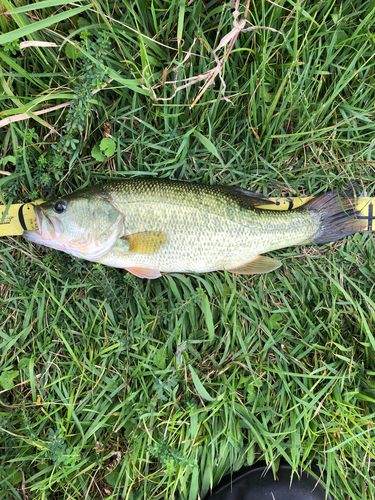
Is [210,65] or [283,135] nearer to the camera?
[210,65]

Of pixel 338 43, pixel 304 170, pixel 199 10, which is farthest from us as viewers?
pixel 304 170

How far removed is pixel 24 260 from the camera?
8.63 feet

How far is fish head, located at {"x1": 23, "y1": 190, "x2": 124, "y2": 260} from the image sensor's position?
235 centimetres

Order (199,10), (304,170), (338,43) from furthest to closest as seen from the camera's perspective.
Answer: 1. (304,170)
2. (338,43)
3. (199,10)

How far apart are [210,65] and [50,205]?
5.95 feet

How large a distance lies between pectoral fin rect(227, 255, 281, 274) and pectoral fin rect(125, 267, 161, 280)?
665 mm

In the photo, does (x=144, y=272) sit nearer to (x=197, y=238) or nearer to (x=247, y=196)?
(x=197, y=238)

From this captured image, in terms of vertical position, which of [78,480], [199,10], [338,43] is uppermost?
[199,10]

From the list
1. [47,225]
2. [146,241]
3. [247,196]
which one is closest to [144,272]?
[146,241]

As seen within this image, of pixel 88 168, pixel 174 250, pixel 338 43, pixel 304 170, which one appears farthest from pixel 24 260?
pixel 338 43

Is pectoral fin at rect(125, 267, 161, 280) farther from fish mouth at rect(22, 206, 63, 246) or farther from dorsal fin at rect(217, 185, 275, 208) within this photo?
dorsal fin at rect(217, 185, 275, 208)

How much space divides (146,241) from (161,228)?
0.55ft

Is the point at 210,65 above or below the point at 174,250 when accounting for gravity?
above

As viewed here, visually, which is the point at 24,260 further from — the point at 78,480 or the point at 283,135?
the point at 283,135
